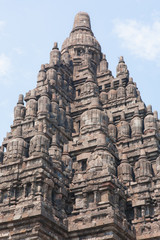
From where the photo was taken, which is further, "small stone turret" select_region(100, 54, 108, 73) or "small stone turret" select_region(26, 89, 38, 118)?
"small stone turret" select_region(100, 54, 108, 73)

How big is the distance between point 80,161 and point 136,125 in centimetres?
800

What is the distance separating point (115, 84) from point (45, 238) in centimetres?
2699

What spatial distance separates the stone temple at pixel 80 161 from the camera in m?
39.7

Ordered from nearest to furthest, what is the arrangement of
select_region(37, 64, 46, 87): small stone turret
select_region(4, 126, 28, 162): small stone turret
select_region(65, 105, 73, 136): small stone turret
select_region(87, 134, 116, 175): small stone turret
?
select_region(87, 134, 116, 175): small stone turret → select_region(4, 126, 28, 162): small stone turret → select_region(65, 105, 73, 136): small stone turret → select_region(37, 64, 46, 87): small stone turret

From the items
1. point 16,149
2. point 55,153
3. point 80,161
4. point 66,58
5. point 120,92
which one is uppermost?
point 66,58

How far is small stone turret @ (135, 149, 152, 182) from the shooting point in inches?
1829

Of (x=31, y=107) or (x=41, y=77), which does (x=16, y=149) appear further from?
(x=41, y=77)

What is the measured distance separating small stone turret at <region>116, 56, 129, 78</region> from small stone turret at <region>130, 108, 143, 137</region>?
885 centimetres

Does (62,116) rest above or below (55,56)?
below

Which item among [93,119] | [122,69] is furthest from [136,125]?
[122,69]

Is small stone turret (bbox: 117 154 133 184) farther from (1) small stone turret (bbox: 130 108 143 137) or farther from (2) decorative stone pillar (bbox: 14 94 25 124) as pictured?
(2) decorative stone pillar (bbox: 14 94 25 124)

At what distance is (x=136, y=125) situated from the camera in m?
52.2

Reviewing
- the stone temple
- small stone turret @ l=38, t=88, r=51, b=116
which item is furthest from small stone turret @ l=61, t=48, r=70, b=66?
small stone turret @ l=38, t=88, r=51, b=116

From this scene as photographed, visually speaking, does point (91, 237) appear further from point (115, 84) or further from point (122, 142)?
point (115, 84)
